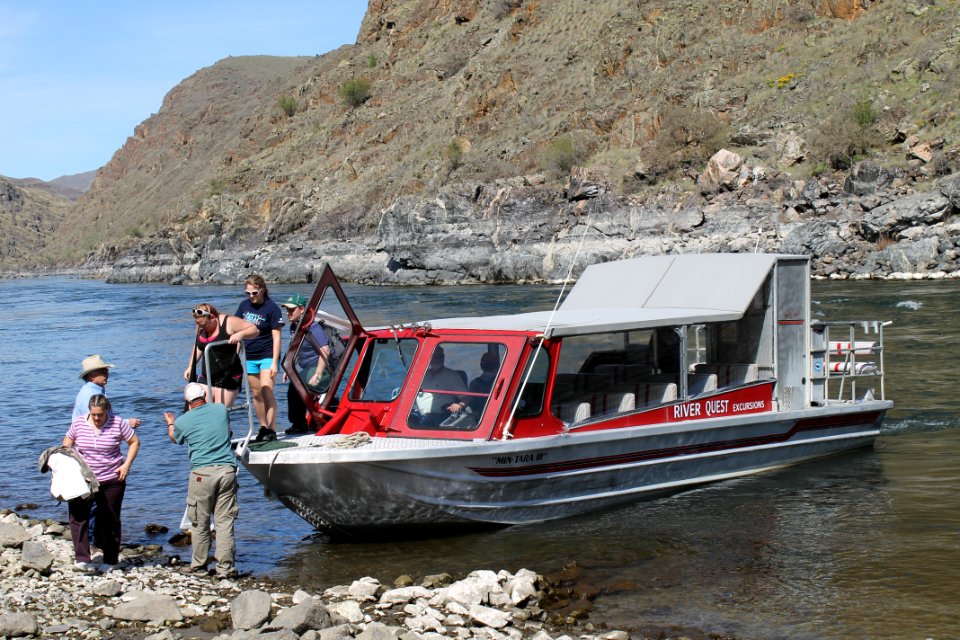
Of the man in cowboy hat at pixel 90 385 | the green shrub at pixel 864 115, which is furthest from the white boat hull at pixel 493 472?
the green shrub at pixel 864 115

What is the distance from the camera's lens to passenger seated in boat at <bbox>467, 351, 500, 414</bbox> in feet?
33.6

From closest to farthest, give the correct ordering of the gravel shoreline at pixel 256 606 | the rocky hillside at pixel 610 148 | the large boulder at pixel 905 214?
1. the gravel shoreline at pixel 256 606
2. the large boulder at pixel 905 214
3. the rocky hillside at pixel 610 148

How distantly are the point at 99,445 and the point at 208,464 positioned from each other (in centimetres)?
96

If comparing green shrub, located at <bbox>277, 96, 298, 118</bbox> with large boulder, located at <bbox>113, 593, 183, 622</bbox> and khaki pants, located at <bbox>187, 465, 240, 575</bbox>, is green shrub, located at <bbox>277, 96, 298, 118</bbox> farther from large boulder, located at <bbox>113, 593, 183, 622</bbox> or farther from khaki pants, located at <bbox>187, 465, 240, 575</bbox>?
large boulder, located at <bbox>113, 593, 183, 622</bbox>

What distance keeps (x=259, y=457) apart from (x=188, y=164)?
173 m

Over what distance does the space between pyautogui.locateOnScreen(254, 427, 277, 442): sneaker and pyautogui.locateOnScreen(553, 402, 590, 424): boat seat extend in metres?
3.07

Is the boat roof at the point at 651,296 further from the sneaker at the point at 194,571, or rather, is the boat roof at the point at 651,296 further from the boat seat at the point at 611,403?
the sneaker at the point at 194,571

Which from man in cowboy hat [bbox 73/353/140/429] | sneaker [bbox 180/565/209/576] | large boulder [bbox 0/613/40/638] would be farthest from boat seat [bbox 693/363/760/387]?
large boulder [bbox 0/613/40/638]

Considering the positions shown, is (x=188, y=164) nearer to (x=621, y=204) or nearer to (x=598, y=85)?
(x=598, y=85)

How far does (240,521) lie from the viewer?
37.9 feet

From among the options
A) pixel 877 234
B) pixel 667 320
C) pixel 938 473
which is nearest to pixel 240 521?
pixel 667 320

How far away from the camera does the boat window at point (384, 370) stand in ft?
34.6

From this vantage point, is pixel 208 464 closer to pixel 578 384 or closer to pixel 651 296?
pixel 578 384

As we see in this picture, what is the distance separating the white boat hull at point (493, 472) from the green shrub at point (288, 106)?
4416 inches
